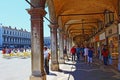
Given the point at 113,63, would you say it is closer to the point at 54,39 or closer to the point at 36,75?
the point at 54,39

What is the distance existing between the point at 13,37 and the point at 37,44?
392 ft

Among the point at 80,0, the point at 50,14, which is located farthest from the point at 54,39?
the point at 80,0

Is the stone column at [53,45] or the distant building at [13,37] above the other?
the distant building at [13,37]

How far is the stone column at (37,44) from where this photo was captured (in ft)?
33.9

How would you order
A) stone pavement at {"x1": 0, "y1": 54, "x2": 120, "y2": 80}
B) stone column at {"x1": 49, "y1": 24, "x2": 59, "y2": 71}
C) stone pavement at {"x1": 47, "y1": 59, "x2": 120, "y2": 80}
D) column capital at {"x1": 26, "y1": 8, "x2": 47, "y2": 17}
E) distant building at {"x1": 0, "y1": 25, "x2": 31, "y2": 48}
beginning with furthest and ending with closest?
distant building at {"x1": 0, "y1": 25, "x2": 31, "y2": 48}
stone column at {"x1": 49, "y1": 24, "x2": 59, "y2": 71}
stone pavement at {"x1": 0, "y1": 54, "x2": 120, "y2": 80}
stone pavement at {"x1": 47, "y1": 59, "x2": 120, "y2": 80}
column capital at {"x1": 26, "y1": 8, "x2": 47, "y2": 17}

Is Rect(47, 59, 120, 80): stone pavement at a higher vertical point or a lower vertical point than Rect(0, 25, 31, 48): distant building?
lower

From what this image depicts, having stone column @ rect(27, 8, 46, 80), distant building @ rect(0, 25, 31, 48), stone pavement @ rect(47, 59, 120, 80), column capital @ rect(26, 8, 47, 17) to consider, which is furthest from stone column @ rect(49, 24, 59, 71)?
distant building @ rect(0, 25, 31, 48)

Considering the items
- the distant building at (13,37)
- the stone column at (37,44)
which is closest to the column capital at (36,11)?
the stone column at (37,44)

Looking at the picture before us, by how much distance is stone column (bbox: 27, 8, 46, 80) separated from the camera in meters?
10.3

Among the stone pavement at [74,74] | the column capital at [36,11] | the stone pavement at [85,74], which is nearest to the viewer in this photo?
the column capital at [36,11]

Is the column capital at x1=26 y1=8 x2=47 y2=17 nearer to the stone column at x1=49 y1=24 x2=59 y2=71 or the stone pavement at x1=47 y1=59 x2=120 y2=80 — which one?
the stone pavement at x1=47 y1=59 x2=120 y2=80

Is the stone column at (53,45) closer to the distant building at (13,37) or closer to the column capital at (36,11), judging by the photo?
the column capital at (36,11)

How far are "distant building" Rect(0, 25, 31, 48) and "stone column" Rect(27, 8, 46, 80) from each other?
104 meters

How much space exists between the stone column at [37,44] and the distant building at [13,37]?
10386 centimetres
